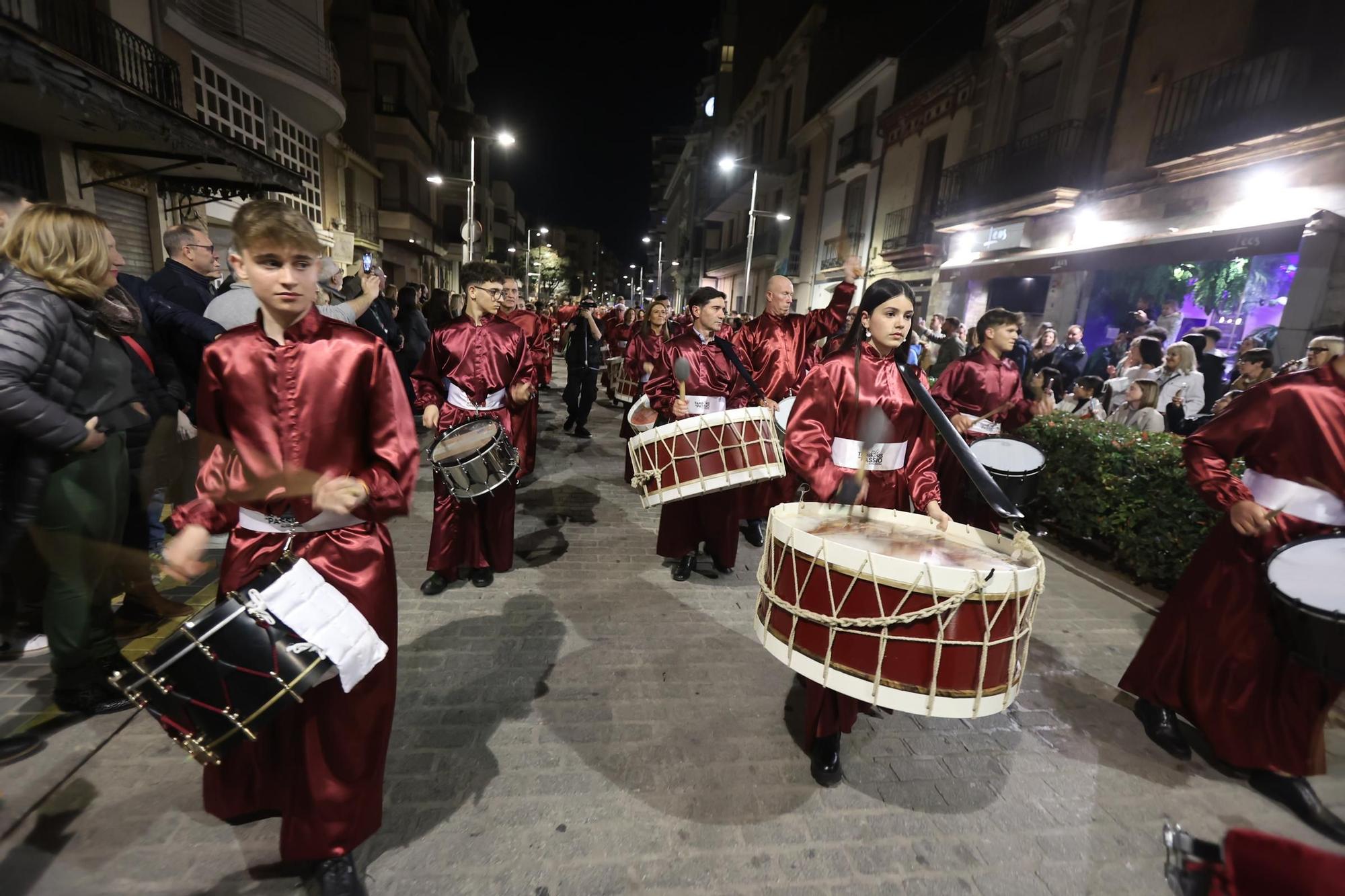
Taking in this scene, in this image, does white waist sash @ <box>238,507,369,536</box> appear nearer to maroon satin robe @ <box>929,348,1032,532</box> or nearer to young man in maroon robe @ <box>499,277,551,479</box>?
young man in maroon robe @ <box>499,277,551,479</box>

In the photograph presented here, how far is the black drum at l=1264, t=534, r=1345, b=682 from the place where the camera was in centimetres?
239

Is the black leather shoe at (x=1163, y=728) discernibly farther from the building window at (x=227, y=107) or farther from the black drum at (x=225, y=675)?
the building window at (x=227, y=107)

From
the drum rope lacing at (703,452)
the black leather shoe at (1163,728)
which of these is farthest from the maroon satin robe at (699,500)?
the black leather shoe at (1163,728)

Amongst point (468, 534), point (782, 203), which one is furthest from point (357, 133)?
point (468, 534)

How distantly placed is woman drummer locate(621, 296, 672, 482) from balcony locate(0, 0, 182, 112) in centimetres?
666

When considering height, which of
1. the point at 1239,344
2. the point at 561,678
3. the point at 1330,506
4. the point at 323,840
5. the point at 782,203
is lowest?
the point at 561,678

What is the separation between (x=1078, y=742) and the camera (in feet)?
10.7

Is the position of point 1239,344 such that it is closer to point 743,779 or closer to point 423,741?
point 743,779

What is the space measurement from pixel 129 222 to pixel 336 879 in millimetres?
12883

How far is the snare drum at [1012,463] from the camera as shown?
5.41 metres

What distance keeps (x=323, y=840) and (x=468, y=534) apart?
262cm

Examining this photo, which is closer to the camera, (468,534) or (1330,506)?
(1330,506)

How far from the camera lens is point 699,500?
501 cm

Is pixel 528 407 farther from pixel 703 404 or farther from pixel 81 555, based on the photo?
pixel 81 555
